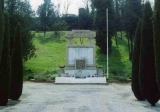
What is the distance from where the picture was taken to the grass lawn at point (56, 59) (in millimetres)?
34841

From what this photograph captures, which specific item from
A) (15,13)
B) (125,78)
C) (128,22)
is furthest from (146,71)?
(128,22)

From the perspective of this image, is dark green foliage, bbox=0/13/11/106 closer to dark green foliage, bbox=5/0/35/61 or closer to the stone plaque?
the stone plaque

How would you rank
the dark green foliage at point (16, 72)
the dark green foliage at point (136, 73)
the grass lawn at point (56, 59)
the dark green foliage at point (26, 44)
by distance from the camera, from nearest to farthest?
the dark green foliage at point (16, 72), the dark green foliage at point (136, 73), the dark green foliage at point (26, 44), the grass lawn at point (56, 59)

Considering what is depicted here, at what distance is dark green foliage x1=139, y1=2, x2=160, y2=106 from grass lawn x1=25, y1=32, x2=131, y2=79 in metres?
17.7

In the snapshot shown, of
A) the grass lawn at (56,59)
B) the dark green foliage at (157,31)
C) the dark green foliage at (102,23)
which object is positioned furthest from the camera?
the dark green foliage at (102,23)

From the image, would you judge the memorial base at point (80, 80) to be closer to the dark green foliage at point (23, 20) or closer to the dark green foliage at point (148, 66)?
the dark green foliage at point (23, 20)

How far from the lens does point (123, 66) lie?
39.0m

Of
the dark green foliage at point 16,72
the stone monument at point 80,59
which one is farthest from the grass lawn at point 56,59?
the dark green foliage at point 16,72

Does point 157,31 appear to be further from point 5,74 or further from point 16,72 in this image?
point 16,72

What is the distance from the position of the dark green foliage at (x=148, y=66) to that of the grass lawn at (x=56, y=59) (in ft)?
58.0

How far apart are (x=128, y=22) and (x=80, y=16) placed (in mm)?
14871

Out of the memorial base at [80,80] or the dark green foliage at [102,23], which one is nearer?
the memorial base at [80,80]

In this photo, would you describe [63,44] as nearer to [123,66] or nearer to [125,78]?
[123,66]

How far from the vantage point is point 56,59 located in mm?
42562
